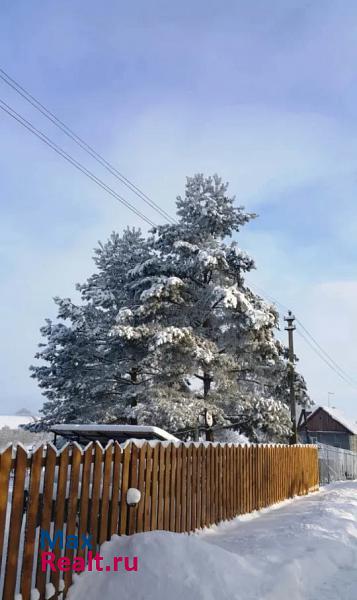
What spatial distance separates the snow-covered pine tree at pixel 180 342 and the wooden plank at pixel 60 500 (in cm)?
1124

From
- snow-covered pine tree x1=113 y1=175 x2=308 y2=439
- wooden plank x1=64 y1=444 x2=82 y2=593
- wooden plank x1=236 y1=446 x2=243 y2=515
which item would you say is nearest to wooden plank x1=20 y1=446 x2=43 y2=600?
wooden plank x1=64 y1=444 x2=82 y2=593

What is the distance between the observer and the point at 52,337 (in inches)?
838

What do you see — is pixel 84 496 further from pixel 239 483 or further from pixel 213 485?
pixel 239 483

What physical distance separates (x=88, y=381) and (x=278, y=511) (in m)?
11.3

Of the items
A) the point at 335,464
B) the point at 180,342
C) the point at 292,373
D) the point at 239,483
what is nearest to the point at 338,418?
the point at 335,464

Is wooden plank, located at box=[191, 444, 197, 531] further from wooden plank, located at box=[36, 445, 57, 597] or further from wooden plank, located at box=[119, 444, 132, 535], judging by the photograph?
wooden plank, located at box=[36, 445, 57, 597]

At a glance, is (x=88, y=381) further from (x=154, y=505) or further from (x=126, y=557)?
(x=126, y=557)

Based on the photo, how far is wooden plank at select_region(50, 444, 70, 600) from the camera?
15.0 feet

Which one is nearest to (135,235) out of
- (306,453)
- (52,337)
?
(52,337)

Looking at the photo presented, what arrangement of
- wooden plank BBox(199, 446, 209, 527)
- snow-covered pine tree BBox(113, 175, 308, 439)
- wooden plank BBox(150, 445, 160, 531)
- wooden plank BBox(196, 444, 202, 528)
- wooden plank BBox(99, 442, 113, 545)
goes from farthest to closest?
snow-covered pine tree BBox(113, 175, 308, 439)
wooden plank BBox(199, 446, 209, 527)
wooden plank BBox(196, 444, 202, 528)
wooden plank BBox(150, 445, 160, 531)
wooden plank BBox(99, 442, 113, 545)

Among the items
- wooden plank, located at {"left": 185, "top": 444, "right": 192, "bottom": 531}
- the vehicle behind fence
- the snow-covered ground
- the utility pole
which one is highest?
the utility pole

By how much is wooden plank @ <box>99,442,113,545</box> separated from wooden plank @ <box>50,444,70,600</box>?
2.25 ft

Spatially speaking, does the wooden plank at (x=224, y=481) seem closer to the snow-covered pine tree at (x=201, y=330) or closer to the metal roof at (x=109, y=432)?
the metal roof at (x=109, y=432)

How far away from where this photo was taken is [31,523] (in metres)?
4.39
